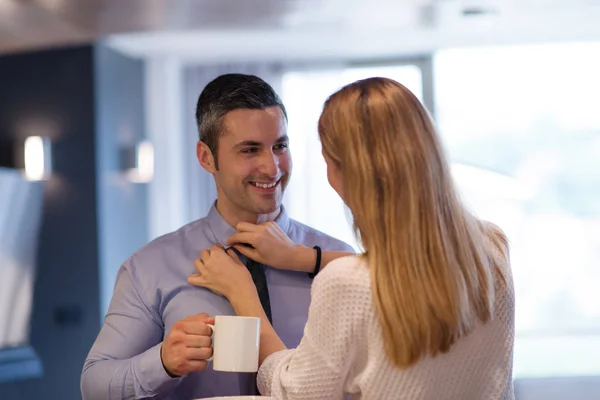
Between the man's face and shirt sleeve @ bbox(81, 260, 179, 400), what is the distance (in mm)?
301

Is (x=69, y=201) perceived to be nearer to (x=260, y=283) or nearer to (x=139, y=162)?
(x=139, y=162)

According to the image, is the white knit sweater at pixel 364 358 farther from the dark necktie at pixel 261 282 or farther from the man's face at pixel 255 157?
the man's face at pixel 255 157

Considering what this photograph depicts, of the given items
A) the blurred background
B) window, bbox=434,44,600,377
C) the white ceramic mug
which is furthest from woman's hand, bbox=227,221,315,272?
window, bbox=434,44,600,377

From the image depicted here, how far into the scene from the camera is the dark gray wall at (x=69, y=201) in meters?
5.89

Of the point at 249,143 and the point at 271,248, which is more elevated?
the point at 249,143

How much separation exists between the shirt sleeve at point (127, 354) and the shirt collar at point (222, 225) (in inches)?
8.1

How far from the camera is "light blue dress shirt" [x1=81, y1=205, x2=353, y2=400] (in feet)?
5.45

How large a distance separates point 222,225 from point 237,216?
40 millimetres

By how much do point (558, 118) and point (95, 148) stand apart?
463 cm

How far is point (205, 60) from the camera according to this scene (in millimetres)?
7270

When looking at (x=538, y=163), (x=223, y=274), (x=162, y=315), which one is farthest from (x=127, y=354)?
(x=538, y=163)

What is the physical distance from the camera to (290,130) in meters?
7.21

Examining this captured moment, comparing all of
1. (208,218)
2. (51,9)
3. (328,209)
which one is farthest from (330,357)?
(328,209)

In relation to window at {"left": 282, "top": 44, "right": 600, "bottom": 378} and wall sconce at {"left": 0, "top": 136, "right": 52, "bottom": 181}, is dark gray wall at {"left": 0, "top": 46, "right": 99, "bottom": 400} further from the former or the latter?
window at {"left": 282, "top": 44, "right": 600, "bottom": 378}
